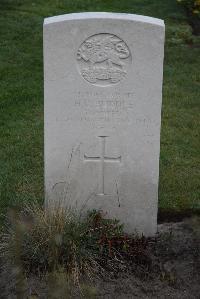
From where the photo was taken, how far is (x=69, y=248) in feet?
15.4

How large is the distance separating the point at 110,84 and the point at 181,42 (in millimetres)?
6900

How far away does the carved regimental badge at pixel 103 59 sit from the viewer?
15.6ft

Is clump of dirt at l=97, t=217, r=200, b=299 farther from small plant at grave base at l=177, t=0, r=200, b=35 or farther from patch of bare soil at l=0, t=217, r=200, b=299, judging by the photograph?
small plant at grave base at l=177, t=0, r=200, b=35

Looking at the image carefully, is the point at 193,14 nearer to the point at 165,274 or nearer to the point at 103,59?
the point at 103,59

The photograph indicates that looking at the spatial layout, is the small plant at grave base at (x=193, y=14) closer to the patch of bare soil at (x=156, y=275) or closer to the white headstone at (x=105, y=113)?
the white headstone at (x=105, y=113)

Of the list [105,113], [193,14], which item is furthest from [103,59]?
[193,14]

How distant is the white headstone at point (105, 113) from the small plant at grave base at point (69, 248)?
268 mm

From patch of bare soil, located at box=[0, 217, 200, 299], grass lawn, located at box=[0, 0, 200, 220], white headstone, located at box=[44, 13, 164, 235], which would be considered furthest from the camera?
grass lawn, located at box=[0, 0, 200, 220]

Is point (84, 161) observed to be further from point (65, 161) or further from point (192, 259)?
point (192, 259)

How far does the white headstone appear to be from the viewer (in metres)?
4.74

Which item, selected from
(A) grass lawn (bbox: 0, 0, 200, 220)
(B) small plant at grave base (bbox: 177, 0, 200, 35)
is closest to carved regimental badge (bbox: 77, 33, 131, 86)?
(A) grass lawn (bbox: 0, 0, 200, 220)

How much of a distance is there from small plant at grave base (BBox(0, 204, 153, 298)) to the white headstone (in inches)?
10.6

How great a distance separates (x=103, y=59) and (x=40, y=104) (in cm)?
379

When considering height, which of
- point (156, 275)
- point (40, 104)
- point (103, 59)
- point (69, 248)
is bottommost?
point (156, 275)
